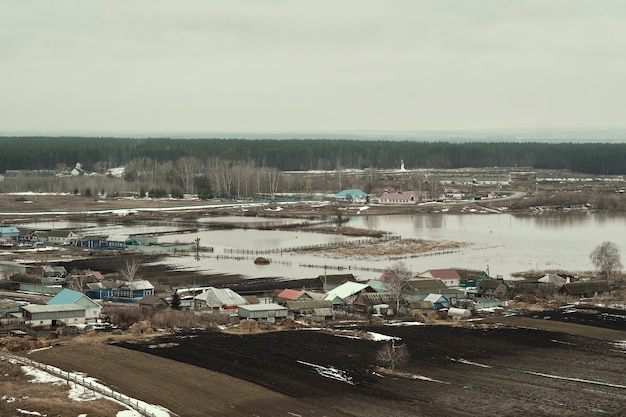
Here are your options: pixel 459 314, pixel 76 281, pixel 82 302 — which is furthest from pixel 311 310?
pixel 76 281

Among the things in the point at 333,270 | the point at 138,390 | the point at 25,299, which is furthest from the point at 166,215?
the point at 138,390

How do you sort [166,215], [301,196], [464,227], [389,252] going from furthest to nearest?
[301,196]
[166,215]
[464,227]
[389,252]

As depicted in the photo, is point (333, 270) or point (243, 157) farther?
point (243, 157)

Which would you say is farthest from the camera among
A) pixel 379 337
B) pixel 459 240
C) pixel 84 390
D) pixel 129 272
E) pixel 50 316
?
pixel 459 240

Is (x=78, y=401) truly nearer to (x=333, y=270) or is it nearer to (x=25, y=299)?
(x=25, y=299)

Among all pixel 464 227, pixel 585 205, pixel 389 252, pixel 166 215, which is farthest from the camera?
pixel 585 205

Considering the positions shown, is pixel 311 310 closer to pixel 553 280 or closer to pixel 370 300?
pixel 370 300

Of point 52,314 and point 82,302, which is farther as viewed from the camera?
point 82,302
